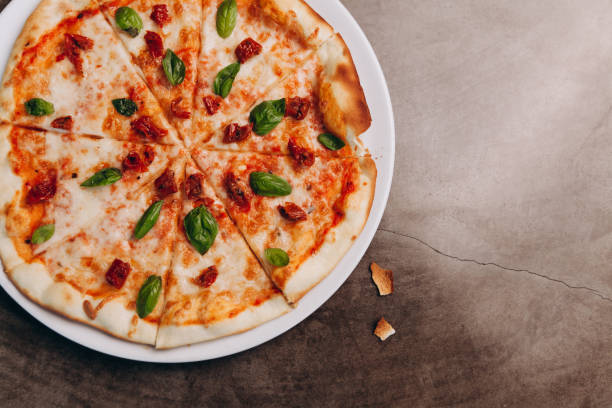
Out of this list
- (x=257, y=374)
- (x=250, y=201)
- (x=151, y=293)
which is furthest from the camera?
(x=257, y=374)

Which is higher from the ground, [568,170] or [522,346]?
[568,170]

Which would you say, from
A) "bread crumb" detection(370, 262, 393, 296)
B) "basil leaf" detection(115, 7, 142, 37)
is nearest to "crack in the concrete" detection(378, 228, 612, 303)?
"bread crumb" detection(370, 262, 393, 296)

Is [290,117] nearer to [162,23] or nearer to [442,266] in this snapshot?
[162,23]

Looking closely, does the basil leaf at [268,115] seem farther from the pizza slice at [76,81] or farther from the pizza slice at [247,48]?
the pizza slice at [76,81]

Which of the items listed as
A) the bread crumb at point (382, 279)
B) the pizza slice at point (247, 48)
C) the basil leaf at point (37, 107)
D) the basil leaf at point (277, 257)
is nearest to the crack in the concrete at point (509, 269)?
the bread crumb at point (382, 279)

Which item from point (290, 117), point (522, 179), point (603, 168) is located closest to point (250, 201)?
point (290, 117)

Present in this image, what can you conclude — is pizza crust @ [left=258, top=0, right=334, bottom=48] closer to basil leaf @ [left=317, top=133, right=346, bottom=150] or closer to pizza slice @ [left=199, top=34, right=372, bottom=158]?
pizza slice @ [left=199, top=34, right=372, bottom=158]

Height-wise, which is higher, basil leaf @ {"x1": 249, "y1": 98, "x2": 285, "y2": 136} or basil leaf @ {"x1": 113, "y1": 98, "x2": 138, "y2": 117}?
basil leaf @ {"x1": 113, "y1": 98, "x2": 138, "y2": 117}

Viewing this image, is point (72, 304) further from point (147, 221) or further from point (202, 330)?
point (202, 330)
